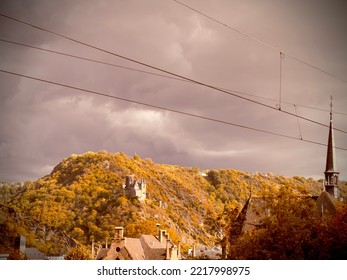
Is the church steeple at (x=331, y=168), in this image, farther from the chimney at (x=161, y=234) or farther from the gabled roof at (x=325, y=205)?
the chimney at (x=161, y=234)

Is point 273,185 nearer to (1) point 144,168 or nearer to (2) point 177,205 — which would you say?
(2) point 177,205

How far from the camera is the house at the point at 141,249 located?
30.0 ft

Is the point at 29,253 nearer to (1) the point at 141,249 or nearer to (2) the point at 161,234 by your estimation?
(1) the point at 141,249

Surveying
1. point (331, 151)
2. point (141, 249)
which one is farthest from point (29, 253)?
point (331, 151)

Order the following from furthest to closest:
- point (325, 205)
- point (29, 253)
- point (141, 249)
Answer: point (325, 205)
point (141, 249)
point (29, 253)

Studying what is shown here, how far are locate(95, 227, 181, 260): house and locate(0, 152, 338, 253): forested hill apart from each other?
0.69 ft

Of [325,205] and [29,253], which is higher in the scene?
[325,205]

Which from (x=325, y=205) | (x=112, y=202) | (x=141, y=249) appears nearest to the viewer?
(x=141, y=249)

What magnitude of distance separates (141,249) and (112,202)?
1467mm

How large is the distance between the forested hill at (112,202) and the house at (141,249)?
0.69 ft

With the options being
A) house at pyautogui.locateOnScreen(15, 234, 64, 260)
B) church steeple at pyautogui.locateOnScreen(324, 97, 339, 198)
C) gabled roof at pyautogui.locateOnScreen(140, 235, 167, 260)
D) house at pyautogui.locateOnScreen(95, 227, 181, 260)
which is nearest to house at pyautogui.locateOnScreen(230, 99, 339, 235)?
church steeple at pyautogui.locateOnScreen(324, 97, 339, 198)

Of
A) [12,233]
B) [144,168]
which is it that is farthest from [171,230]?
[12,233]

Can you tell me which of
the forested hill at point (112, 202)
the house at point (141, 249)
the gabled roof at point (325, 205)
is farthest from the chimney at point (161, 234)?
the gabled roof at point (325, 205)

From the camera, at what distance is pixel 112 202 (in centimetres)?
1055
